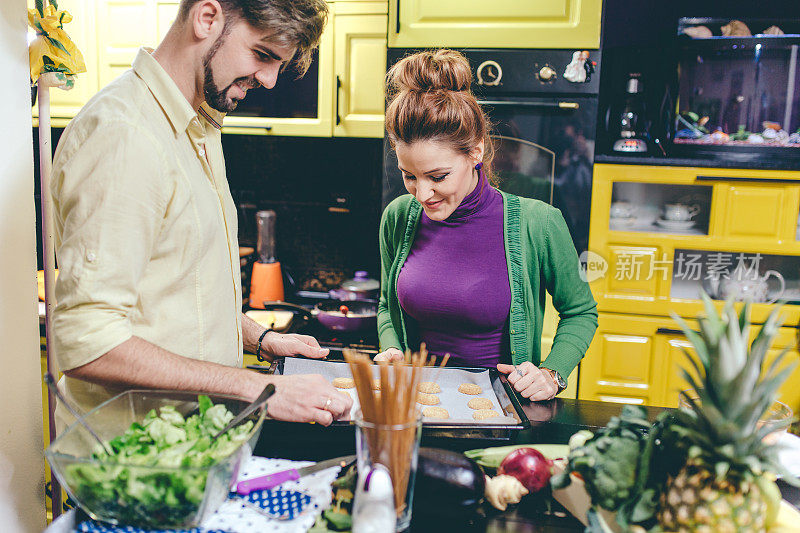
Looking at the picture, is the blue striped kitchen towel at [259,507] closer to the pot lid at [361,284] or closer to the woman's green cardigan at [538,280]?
the woman's green cardigan at [538,280]

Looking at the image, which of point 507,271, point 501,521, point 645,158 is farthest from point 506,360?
point 645,158

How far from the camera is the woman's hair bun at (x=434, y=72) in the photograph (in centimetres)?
162

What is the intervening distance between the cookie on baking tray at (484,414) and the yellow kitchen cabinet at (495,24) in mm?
1658

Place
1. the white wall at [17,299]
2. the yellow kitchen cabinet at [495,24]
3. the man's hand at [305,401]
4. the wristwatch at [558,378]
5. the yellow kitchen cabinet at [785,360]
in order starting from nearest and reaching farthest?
the man's hand at [305,401], the white wall at [17,299], the wristwatch at [558,378], the yellow kitchen cabinet at [495,24], the yellow kitchen cabinet at [785,360]

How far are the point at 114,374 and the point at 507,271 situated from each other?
108cm

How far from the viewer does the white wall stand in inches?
49.1

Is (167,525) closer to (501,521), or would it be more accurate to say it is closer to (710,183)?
(501,521)

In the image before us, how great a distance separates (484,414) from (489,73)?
5.27 ft

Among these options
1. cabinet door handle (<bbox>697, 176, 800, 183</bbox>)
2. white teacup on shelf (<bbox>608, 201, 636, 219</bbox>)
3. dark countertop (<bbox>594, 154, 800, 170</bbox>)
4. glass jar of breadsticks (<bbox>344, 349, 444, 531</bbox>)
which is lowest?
glass jar of breadsticks (<bbox>344, 349, 444, 531</bbox>)

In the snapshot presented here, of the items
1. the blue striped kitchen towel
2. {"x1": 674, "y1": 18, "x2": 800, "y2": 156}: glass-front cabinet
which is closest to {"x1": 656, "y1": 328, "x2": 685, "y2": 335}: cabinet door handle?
{"x1": 674, "y1": 18, "x2": 800, "y2": 156}: glass-front cabinet

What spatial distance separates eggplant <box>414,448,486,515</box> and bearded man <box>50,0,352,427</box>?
276mm

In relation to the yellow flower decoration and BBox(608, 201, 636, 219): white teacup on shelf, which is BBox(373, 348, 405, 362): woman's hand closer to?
the yellow flower decoration

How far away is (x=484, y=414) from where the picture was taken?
1.27 m

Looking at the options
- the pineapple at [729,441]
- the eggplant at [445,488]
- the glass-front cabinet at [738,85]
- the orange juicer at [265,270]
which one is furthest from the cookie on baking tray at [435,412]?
the glass-front cabinet at [738,85]
